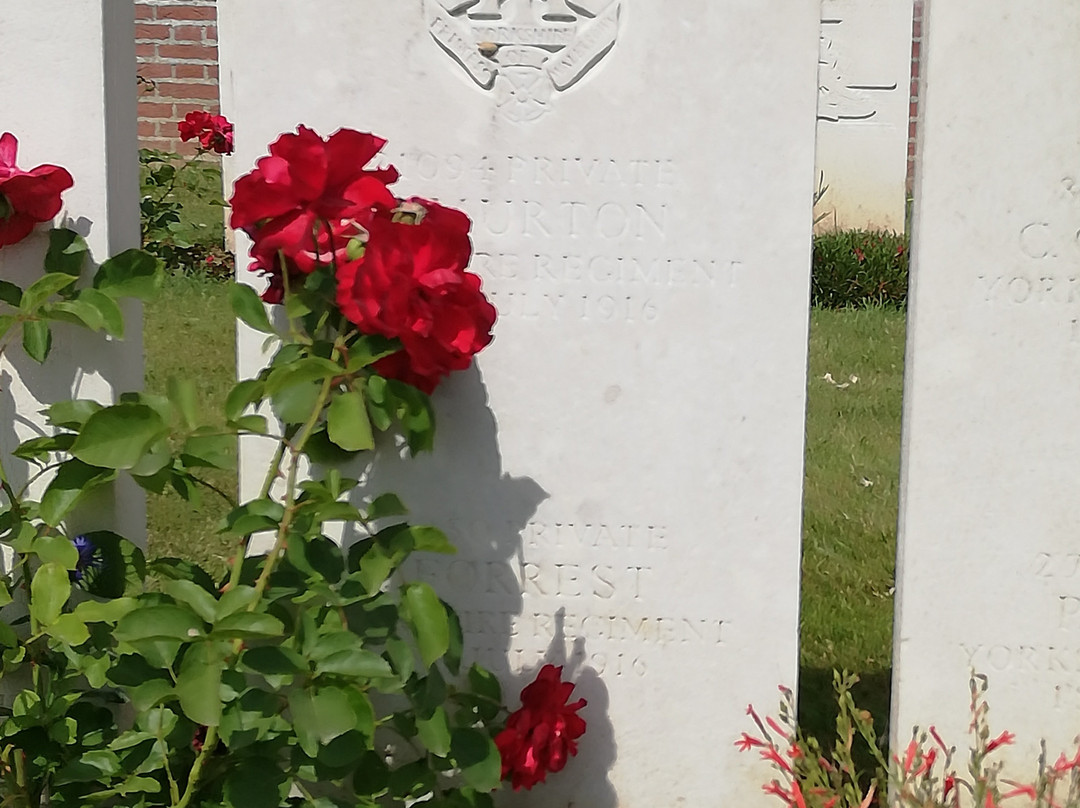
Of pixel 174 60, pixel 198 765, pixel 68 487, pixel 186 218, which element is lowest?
pixel 198 765

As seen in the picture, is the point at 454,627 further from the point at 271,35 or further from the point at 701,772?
the point at 271,35

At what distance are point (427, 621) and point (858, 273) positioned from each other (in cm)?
518

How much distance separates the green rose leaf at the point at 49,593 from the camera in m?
1.60

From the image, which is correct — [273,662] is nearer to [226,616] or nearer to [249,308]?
[226,616]

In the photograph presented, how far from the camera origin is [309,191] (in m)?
1.59

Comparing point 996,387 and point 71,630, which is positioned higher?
point 996,387

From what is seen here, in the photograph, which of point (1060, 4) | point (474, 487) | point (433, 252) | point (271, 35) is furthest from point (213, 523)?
point (1060, 4)

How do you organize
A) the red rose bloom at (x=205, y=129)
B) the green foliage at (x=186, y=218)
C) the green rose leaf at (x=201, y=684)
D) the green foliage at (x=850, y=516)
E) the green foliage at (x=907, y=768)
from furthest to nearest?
1. the green foliage at (x=186, y=218)
2. the red rose bloom at (x=205, y=129)
3. the green foliage at (x=850, y=516)
4. the green foliage at (x=907, y=768)
5. the green rose leaf at (x=201, y=684)

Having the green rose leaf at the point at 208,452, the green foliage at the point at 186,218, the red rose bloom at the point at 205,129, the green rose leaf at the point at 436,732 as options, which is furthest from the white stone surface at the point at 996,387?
the green foliage at the point at 186,218

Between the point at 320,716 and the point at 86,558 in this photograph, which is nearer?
the point at 320,716

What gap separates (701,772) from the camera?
2.04 m

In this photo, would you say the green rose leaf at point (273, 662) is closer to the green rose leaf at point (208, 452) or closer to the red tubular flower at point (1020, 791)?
the green rose leaf at point (208, 452)

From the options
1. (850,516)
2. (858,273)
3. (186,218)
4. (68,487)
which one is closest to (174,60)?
(186,218)

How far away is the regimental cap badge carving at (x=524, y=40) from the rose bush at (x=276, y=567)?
302mm
